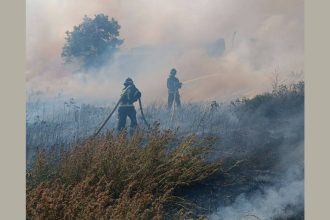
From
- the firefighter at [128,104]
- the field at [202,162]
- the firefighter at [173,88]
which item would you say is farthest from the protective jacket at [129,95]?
the firefighter at [173,88]

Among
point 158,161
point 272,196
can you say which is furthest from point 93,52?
point 272,196

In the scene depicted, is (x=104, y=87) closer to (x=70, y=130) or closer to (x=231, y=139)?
(x=70, y=130)

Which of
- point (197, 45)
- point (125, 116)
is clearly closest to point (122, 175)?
point (125, 116)

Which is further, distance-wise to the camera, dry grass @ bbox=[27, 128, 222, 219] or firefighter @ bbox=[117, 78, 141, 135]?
firefighter @ bbox=[117, 78, 141, 135]

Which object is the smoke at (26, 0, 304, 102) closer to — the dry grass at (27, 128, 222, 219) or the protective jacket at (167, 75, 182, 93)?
the protective jacket at (167, 75, 182, 93)

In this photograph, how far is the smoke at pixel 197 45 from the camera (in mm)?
6293

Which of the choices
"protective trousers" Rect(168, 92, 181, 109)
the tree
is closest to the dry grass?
"protective trousers" Rect(168, 92, 181, 109)

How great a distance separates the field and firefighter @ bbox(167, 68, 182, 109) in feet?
0.34

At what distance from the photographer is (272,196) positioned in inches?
246

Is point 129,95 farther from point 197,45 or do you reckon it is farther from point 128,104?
point 197,45

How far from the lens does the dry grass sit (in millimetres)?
6102

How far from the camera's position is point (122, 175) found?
6285 mm

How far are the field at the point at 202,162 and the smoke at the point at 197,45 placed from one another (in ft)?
0.59

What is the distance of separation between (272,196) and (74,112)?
7.34ft
